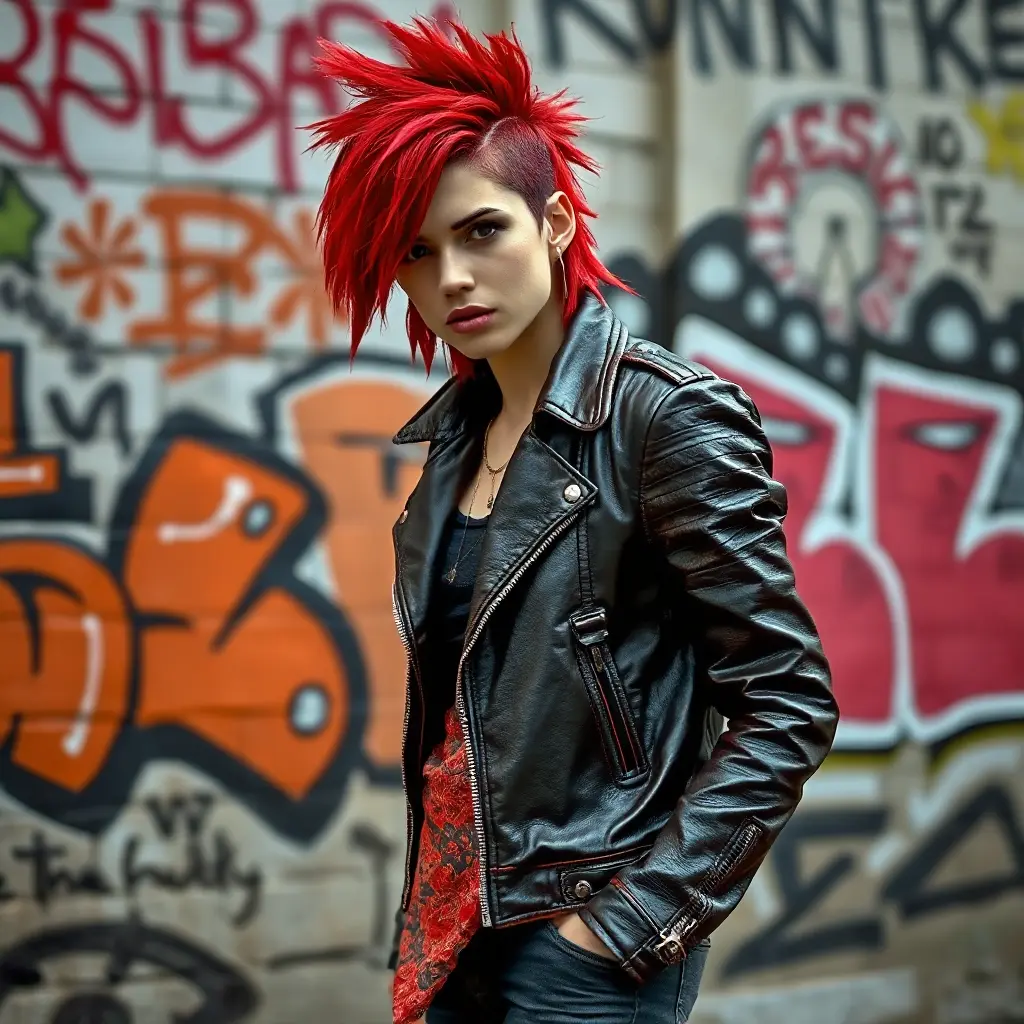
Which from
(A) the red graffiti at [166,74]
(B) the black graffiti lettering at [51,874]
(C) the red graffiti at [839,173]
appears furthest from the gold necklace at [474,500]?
(C) the red graffiti at [839,173]

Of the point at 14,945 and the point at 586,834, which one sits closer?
the point at 586,834

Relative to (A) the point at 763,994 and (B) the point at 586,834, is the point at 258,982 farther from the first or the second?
(B) the point at 586,834

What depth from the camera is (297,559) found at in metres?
3.73

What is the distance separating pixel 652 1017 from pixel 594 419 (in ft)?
2.50

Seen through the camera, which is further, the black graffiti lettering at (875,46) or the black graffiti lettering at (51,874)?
the black graffiti lettering at (875,46)

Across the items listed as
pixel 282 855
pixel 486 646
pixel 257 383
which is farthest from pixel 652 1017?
pixel 257 383

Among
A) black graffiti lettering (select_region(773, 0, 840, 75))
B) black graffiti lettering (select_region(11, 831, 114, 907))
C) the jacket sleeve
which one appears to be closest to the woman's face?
the jacket sleeve

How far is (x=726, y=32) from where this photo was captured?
4.07 m

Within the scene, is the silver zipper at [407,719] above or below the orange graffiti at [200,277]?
below

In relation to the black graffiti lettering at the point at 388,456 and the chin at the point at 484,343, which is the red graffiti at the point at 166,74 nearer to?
the black graffiti lettering at the point at 388,456

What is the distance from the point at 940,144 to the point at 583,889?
3451 millimetres

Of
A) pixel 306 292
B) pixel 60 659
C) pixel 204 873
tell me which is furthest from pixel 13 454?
pixel 204 873

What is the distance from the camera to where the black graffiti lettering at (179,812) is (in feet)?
11.8

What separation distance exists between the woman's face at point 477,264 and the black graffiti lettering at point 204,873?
2.32 metres
